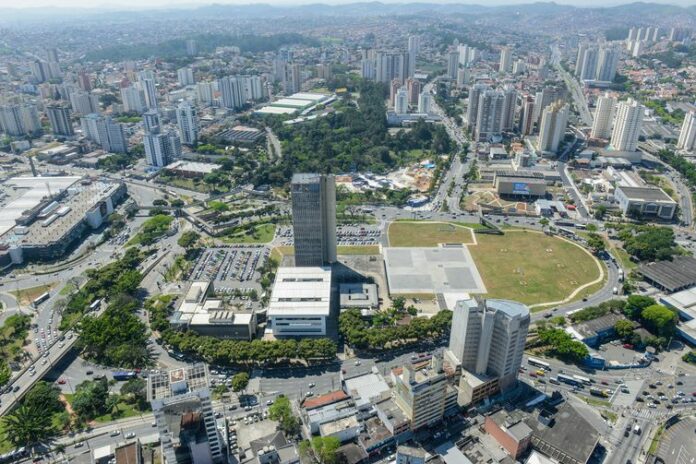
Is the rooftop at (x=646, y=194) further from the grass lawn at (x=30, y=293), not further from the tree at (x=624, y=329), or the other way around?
the grass lawn at (x=30, y=293)

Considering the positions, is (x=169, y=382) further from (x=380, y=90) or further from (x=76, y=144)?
(x=380, y=90)

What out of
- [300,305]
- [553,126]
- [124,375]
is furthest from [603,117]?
[124,375]

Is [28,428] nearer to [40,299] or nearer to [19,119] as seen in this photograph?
[40,299]

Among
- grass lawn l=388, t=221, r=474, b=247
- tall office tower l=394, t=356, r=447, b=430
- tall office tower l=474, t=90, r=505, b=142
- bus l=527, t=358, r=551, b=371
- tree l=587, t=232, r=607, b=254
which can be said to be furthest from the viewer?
tall office tower l=474, t=90, r=505, b=142

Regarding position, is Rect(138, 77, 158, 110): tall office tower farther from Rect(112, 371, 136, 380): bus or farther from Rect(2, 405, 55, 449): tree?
Rect(2, 405, 55, 449): tree

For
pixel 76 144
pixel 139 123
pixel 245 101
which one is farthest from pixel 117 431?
pixel 245 101

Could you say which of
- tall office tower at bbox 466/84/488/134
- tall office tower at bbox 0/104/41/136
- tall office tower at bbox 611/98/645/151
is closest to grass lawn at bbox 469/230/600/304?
tall office tower at bbox 611/98/645/151

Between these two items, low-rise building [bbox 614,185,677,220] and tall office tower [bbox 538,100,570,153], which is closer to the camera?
low-rise building [bbox 614,185,677,220]
